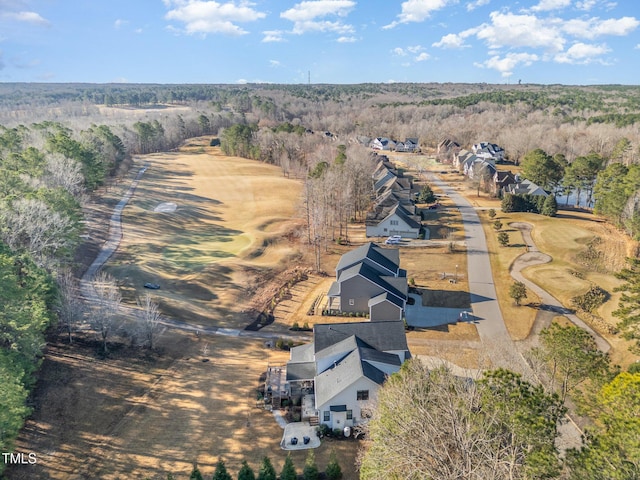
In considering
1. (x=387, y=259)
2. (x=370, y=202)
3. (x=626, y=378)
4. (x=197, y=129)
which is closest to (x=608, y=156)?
(x=370, y=202)

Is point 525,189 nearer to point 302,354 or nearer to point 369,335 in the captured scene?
point 369,335

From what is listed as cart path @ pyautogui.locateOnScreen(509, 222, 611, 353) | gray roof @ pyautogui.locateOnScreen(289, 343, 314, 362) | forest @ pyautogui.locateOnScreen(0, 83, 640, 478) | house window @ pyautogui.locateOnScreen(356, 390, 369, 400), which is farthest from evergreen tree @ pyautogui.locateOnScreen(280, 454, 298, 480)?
cart path @ pyautogui.locateOnScreen(509, 222, 611, 353)

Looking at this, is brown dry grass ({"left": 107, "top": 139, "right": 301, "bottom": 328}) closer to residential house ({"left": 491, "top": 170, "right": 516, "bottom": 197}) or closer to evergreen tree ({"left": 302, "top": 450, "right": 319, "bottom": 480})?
evergreen tree ({"left": 302, "top": 450, "right": 319, "bottom": 480})

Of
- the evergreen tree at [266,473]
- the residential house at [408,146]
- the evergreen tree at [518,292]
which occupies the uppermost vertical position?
the residential house at [408,146]

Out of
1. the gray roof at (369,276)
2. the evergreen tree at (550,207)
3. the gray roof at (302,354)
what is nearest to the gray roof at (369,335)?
the gray roof at (302,354)

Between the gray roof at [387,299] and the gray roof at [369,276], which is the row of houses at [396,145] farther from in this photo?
the gray roof at [387,299]

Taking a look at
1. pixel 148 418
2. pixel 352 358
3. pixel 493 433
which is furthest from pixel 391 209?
pixel 493 433

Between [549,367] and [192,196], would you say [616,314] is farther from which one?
[192,196]
